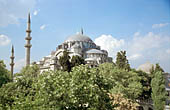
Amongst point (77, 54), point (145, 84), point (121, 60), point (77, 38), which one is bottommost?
point (145, 84)

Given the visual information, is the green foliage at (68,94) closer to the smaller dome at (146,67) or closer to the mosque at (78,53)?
the mosque at (78,53)

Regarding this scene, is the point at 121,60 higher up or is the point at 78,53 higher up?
the point at 78,53

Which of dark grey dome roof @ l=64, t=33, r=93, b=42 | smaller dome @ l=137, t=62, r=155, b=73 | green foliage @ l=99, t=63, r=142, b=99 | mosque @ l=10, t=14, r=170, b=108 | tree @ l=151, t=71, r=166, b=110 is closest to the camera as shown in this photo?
green foliage @ l=99, t=63, r=142, b=99

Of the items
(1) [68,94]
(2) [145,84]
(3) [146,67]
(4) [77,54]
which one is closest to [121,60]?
(2) [145,84]

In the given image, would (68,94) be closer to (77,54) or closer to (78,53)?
(77,54)

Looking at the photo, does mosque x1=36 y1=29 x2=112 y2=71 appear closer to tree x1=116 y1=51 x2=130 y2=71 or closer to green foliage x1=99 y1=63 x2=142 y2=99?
tree x1=116 y1=51 x2=130 y2=71

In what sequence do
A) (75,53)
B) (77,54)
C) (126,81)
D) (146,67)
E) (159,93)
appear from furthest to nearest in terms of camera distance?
(75,53) → (77,54) → (146,67) → (159,93) → (126,81)

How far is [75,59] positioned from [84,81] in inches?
803

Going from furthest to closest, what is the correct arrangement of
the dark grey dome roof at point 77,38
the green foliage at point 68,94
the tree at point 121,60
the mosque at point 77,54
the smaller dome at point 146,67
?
the dark grey dome roof at point 77,38
the smaller dome at point 146,67
the mosque at point 77,54
the tree at point 121,60
the green foliage at point 68,94

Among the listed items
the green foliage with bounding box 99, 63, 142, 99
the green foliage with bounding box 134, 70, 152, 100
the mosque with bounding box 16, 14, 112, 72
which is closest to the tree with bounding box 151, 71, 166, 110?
the green foliage with bounding box 99, 63, 142, 99

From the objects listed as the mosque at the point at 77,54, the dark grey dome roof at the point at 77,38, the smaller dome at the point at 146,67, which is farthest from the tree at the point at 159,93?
the dark grey dome roof at the point at 77,38

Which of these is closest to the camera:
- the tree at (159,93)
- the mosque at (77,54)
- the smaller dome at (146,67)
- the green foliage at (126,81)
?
the green foliage at (126,81)

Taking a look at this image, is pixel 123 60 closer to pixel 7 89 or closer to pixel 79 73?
pixel 7 89

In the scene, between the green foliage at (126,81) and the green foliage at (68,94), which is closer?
the green foliage at (68,94)
